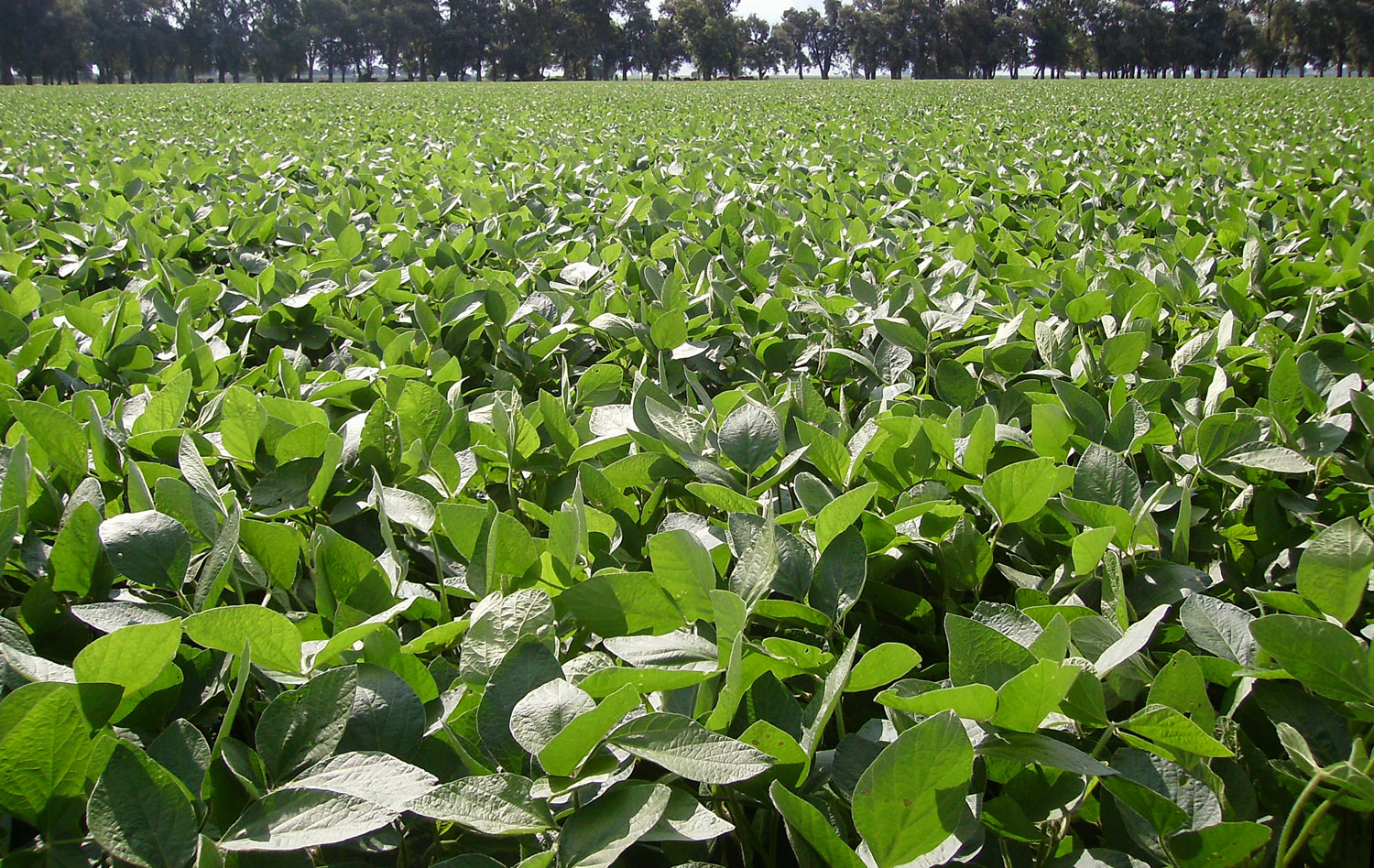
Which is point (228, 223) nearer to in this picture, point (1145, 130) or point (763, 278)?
point (763, 278)

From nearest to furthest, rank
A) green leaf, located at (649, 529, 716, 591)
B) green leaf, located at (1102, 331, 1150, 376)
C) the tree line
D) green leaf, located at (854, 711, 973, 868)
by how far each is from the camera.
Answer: green leaf, located at (854, 711, 973, 868)
green leaf, located at (649, 529, 716, 591)
green leaf, located at (1102, 331, 1150, 376)
the tree line

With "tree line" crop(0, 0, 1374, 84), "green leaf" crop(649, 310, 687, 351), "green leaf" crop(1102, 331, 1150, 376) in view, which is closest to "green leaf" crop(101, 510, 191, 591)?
"green leaf" crop(649, 310, 687, 351)

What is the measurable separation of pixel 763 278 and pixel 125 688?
1.79 m

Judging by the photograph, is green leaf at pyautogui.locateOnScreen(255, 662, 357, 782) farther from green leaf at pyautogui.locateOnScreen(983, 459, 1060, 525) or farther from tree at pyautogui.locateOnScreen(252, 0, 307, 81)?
tree at pyautogui.locateOnScreen(252, 0, 307, 81)

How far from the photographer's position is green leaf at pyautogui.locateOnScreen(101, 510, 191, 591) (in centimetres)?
94

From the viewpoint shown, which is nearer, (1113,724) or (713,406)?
(1113,724)

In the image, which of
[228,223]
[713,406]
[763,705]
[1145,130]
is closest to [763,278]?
[713,406]

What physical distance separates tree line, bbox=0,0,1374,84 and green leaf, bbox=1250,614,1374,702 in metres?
75.3

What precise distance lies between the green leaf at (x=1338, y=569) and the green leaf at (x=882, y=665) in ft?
1.34

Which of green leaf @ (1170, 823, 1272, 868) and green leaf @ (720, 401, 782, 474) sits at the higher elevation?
green leaf @ (720, 401, 782, 474)

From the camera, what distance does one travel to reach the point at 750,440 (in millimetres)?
1186

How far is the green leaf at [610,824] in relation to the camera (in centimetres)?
64

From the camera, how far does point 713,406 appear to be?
1341 millimetres

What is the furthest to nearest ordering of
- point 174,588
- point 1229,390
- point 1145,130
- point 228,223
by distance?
point 1145,130 < point 228,223 < point 1229,390 < point 174,588
